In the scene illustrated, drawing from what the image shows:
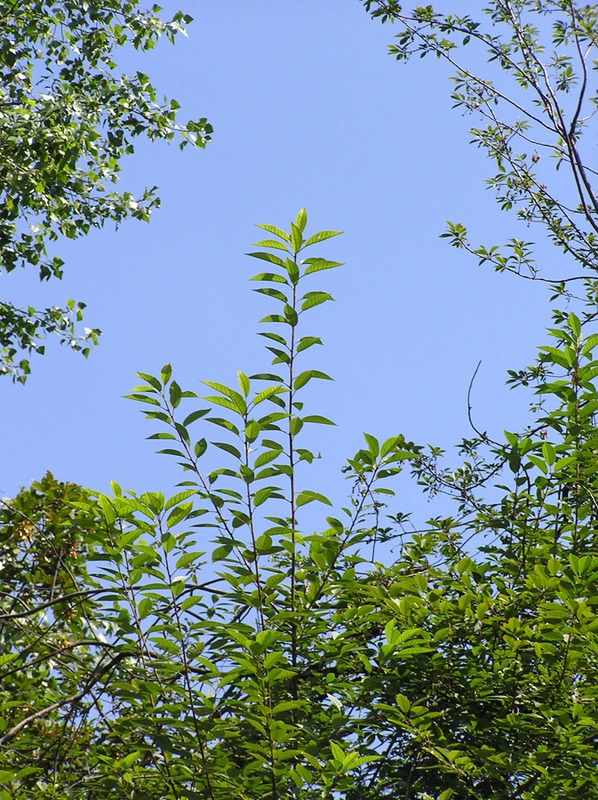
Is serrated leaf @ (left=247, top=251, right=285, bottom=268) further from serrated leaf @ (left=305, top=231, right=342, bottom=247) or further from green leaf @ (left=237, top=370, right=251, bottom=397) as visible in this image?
green leaf @ (left=237, top=370, right=251, bottom=397)

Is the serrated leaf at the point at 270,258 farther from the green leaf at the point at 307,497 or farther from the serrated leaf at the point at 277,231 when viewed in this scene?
the green leaf at the point at 307,497

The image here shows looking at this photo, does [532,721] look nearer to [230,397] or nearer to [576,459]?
[576,459]

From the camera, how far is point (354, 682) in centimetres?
228

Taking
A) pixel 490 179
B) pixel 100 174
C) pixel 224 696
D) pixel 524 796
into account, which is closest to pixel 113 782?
pixel 224 696

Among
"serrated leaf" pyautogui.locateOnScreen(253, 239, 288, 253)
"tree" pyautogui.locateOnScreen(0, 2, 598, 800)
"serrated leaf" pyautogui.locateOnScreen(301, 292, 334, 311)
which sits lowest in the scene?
"tree" pyautogui.locateOnScreen(0, 2, 598, 800)

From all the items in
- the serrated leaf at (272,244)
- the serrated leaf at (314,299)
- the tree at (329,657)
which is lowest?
the tree at (329,657)

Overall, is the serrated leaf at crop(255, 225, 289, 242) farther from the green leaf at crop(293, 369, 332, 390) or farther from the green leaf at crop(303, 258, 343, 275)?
the green leaf at crop(293, 369, 332, 390)

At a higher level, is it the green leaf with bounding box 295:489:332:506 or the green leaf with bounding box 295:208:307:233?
the green leaf with bounding box 295:208:307:233

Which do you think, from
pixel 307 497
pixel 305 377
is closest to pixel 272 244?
pixel 305 377

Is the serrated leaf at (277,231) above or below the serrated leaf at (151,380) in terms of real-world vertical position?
above

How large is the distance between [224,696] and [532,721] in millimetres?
818

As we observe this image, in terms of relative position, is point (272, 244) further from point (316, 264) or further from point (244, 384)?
point (244, 384)

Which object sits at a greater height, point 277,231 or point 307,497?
point 277,231

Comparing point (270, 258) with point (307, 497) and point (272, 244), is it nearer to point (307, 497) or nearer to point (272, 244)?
point (272, 244)
